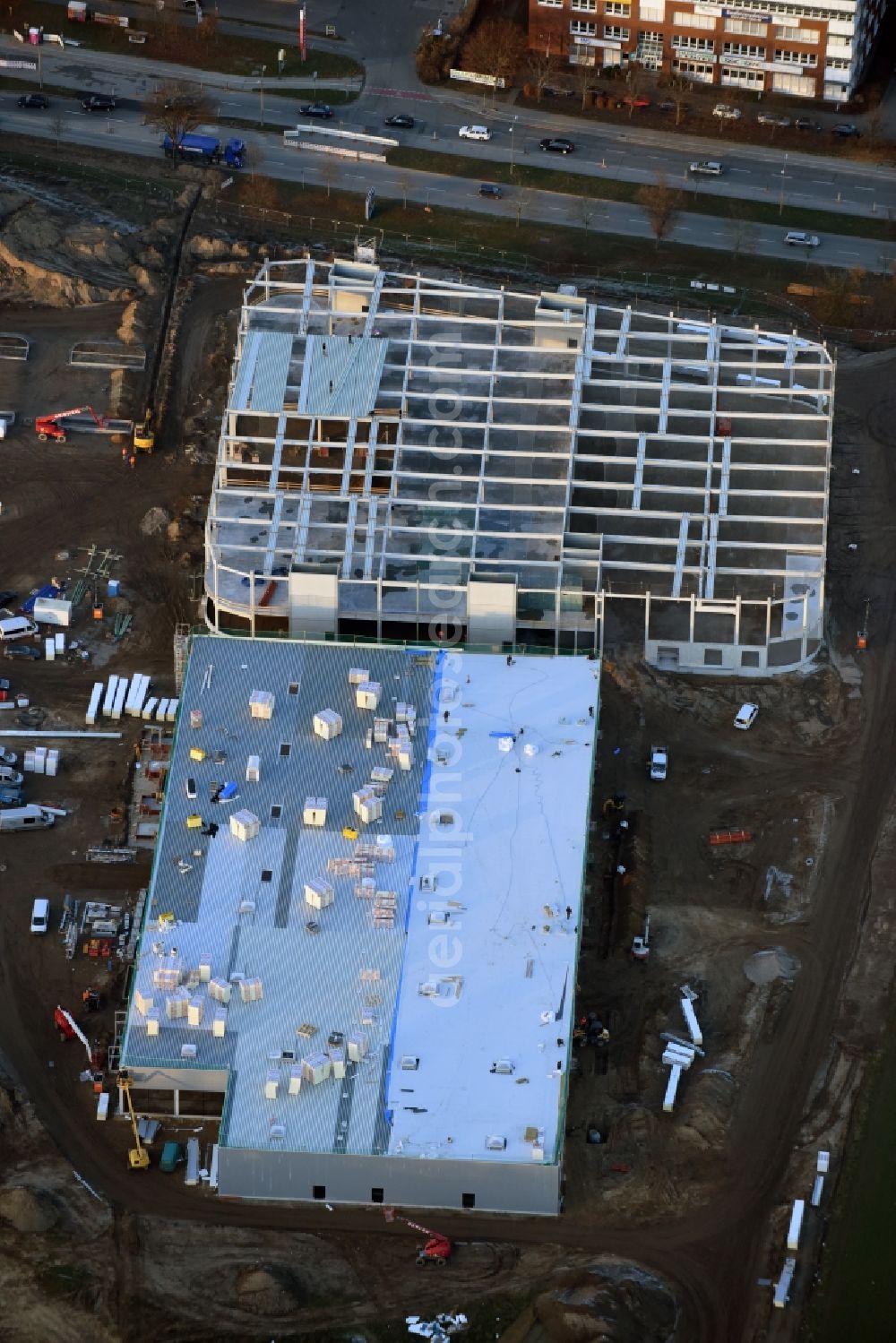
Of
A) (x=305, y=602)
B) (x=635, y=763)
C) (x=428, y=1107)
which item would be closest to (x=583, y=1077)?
(x=428, y=1107)

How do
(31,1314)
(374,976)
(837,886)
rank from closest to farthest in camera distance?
(31,1314) → (374,976) → (837,886)

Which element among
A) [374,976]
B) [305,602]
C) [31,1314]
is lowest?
[31,1314]

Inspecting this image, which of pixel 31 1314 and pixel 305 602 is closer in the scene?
pixel 31 1314

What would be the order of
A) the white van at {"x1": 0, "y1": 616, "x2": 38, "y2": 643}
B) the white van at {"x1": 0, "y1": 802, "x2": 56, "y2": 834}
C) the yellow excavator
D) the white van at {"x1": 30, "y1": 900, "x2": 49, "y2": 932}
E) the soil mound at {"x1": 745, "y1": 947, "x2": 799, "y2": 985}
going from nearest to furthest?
the yellow excavator < the soil mound at {"x1": 745, "y1": 947, "x2": 799, "y2": 985} < the white van at {"x1": 30, "y1": 900, "x2": 49, "y2": 932} < the white van at {"x1": 0, "y1": 802, "x2": 56, "y2": 834} < the white van at {"x1": 0, "y1": 616, "x2": 38, "y2": 643}

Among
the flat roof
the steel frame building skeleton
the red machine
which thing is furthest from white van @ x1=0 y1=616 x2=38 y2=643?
the red machine

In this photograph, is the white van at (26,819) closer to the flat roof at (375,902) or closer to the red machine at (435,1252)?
the flat roof at (375,902)

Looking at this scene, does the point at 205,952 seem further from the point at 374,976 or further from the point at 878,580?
the point at 878,580

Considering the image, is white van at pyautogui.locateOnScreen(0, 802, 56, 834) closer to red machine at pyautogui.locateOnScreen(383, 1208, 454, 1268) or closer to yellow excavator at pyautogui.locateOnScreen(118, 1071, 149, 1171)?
yellow excavator at pyautogui.locateOnScreen(118, 1071, 149, 1171)
